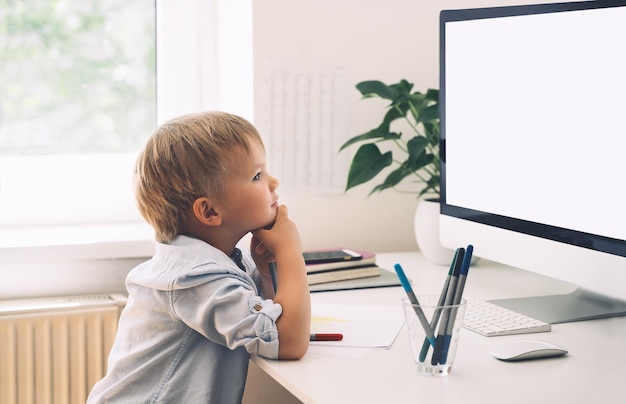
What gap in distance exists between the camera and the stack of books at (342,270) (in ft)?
5.08

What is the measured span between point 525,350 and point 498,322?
6.8 inches

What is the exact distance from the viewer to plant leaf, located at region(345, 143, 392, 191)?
1.78 m

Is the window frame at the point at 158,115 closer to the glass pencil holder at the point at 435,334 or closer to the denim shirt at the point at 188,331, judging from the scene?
the denim shirt at the point at 188,331

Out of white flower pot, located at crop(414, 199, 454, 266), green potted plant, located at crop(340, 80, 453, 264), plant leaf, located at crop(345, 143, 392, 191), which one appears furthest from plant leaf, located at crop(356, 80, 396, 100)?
white flower pot, located at crop(414, 199, 454, 266)

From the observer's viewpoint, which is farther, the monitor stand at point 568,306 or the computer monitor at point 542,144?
the monitor stand at point 568,306

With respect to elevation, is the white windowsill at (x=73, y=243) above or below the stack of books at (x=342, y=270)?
above

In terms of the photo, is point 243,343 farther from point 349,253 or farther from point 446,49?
point 446,49

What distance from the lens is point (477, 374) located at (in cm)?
102

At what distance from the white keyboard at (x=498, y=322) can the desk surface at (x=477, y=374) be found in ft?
0.04

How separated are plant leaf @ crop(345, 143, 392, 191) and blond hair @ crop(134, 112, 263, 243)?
1.93ft

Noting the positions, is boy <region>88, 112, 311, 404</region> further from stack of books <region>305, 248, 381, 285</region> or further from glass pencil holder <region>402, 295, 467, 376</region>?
stack of books <region>305, 248, 381, 285</region>

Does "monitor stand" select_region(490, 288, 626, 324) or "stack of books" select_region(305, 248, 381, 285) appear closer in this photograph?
"monitor stand" select_region(490, 288, 626, 324)

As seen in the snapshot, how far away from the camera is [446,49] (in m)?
1.53

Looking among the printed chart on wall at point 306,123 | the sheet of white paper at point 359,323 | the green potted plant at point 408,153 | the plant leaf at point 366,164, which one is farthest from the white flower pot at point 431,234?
the sheet of white paper at point 359,323
